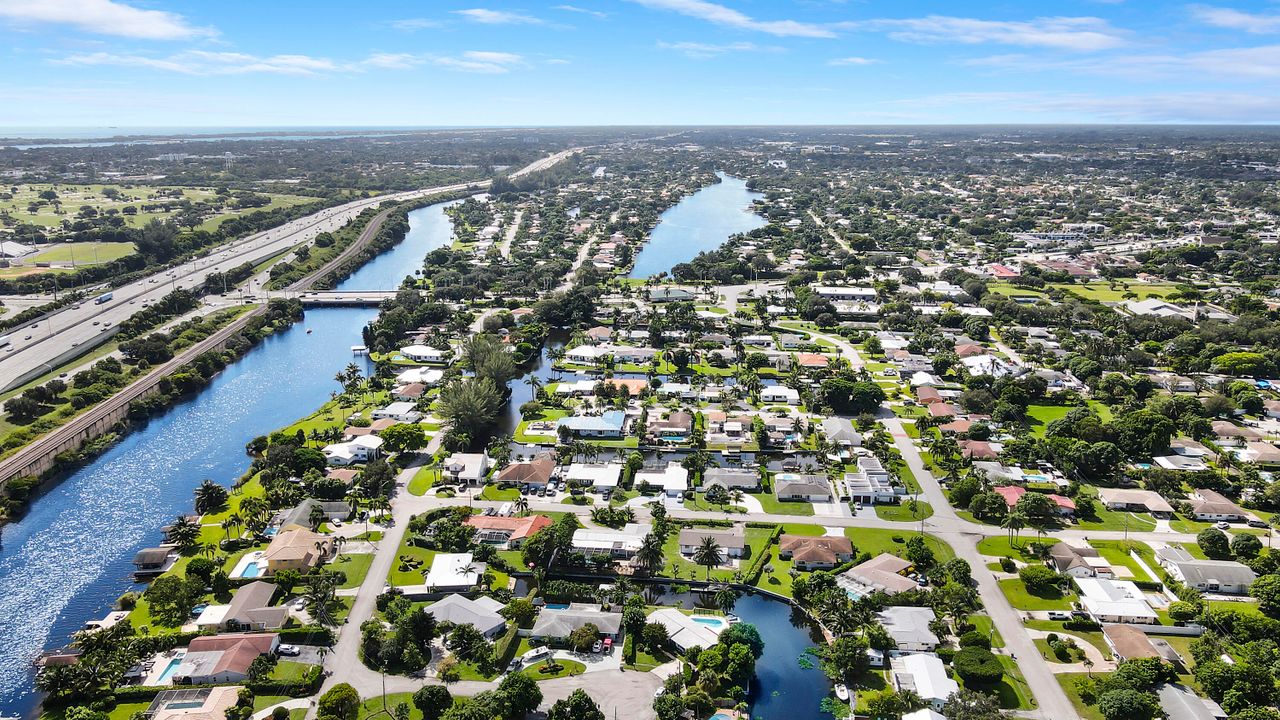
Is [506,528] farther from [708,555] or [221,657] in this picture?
[221,657]

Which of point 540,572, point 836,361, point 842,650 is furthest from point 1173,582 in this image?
point 836,361

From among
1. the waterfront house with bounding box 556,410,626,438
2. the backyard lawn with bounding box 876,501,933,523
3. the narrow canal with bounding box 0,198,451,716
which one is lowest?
the narrow canal with bounding box 0,198,451,716

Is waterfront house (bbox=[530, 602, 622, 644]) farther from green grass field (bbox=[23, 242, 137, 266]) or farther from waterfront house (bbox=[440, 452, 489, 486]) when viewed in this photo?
green grass field (bbox=[23, 242, 137, 266])

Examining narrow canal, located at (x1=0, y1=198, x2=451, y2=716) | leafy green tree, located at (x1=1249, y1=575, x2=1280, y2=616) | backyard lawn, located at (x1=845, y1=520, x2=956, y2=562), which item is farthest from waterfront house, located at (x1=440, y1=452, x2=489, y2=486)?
leafy green tree, located at (x1=1249, y1=575, x2=1280, y2=616)

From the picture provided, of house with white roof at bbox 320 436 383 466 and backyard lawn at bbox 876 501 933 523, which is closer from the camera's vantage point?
backyard lawn at bbox 876 501 933 523

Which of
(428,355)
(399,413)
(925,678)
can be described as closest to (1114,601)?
(925,678)

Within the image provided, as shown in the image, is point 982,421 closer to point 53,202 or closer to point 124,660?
point 124,660

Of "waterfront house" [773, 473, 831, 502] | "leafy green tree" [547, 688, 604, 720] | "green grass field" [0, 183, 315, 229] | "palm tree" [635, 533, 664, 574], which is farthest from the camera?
"green grass field" [0, 183, 315, 229]
